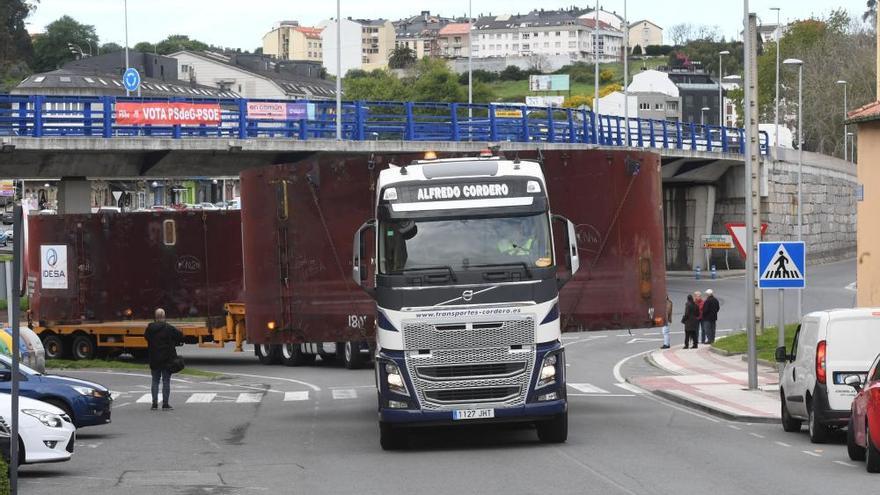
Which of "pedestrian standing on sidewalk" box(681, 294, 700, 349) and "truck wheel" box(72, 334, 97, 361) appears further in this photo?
"pedestrian standing on sidewalk" box(681, 294, 700, 349)

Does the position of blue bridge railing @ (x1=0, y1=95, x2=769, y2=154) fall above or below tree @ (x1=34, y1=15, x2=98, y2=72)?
below

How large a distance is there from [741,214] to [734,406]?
157ft

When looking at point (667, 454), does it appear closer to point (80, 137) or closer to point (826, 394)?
point (826, 394)

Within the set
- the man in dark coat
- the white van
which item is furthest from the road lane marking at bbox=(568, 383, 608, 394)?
Result: the white van

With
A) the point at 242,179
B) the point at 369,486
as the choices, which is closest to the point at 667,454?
the point at 369,486

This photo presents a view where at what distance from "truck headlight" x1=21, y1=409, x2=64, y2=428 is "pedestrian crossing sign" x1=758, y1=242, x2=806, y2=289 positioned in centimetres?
1406

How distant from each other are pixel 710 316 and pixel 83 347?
670 inches

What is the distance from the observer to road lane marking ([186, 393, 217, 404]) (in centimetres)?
2950

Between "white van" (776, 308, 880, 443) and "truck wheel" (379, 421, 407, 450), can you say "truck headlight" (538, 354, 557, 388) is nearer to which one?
"truck wheel" (379, 421, 407, 450)

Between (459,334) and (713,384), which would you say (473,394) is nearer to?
(459,334)

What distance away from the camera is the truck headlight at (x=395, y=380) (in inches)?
722

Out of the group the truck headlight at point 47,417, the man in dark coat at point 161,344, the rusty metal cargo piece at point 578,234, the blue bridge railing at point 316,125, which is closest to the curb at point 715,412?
the rusty metal cargo piece at point 578,234

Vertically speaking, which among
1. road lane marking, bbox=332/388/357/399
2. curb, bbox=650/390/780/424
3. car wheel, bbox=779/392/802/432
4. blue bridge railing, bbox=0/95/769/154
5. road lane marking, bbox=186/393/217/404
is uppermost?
blue bridge railing, bbox=0/95/769/154

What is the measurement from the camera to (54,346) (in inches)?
1613
